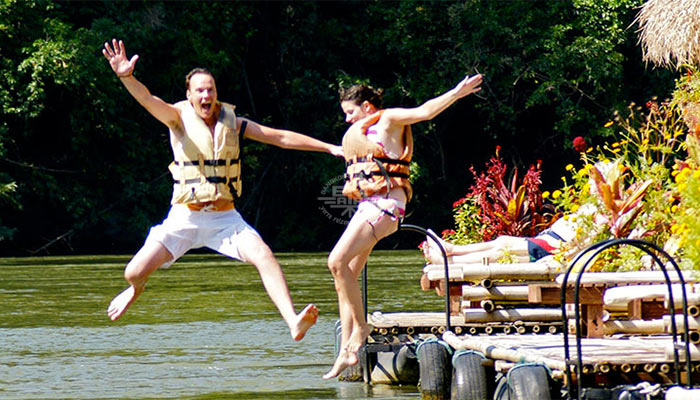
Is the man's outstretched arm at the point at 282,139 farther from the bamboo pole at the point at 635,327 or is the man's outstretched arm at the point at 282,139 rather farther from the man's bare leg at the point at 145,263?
the bamboo pole at the point at 635,327

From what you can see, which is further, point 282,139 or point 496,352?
point 496,352

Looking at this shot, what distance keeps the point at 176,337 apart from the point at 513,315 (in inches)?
Result: 188

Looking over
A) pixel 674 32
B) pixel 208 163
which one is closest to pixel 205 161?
pixel 208 163

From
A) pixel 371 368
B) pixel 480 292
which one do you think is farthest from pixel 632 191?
pixel 371 368

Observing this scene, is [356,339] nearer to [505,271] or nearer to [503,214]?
[505,271]

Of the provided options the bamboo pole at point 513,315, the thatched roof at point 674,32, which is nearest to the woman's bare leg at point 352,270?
the bamboo pole at point 513,315

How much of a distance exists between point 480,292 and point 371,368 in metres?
1.18

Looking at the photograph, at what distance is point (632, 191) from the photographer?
10953 millimetres

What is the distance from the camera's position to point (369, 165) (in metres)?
8.69

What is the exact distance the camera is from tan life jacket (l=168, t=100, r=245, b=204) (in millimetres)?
8328

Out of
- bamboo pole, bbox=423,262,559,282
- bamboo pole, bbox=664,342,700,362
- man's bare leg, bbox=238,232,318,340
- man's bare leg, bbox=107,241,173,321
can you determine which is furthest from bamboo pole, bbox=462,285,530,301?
bamboo pole, bbox=664,342,700,362

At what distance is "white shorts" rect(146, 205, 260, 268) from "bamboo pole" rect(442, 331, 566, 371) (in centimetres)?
A: 176

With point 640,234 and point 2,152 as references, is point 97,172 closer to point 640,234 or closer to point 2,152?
point 2,152

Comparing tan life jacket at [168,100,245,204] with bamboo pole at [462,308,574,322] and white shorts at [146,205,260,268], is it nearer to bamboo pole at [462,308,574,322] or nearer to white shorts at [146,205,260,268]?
white shorts at [146,205,260,268]
